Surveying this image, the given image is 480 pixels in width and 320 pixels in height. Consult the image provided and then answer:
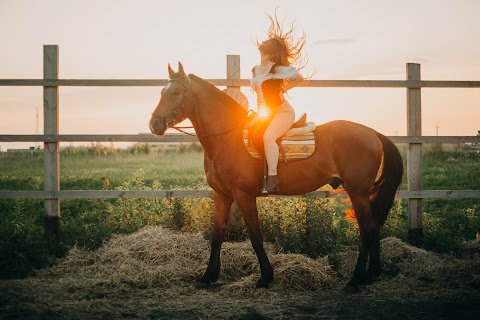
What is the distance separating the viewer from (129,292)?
5145mm

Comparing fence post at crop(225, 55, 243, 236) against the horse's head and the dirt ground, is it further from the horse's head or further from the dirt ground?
the horse's head

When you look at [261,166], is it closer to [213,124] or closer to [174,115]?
[213,124]

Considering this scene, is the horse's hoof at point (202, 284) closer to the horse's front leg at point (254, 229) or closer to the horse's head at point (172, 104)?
the horse's front leg at point (254, 229)

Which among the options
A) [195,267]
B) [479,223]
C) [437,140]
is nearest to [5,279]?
[195,267]

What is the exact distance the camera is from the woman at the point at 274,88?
5.24m

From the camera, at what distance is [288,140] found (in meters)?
5.48

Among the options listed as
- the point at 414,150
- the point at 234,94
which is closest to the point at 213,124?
the point at 234,94

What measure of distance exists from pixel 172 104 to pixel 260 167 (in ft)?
3.97

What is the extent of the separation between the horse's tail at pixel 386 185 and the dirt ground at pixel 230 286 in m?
0.78

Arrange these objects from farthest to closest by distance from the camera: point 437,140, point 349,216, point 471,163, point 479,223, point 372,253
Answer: point 471,163 → point 479,223 → point 437,140 → point 349,216 → point 372,253

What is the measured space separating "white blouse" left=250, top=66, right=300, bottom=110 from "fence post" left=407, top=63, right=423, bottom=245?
2.57 metres

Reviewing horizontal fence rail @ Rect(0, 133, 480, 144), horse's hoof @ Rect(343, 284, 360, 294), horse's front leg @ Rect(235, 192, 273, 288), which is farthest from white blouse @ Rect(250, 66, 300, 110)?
horse's hoof @ Rect(343, 284, 360, 294)

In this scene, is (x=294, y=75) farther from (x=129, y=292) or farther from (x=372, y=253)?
(x=129, y=292)

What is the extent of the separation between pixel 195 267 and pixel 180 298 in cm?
93
